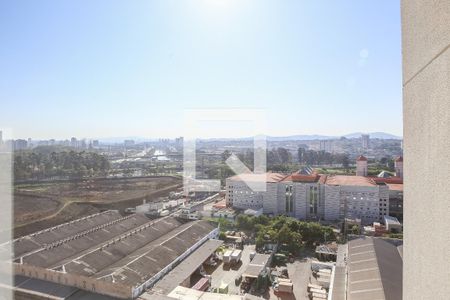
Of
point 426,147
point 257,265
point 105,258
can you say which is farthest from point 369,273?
point 426,147

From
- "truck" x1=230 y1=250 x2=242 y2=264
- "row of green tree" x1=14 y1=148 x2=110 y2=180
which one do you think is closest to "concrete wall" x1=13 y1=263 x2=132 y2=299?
"truck" x1=230 y1=250 x2=242 y2=264

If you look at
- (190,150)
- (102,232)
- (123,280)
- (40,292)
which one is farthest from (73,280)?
(190,150)

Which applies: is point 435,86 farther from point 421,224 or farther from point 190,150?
point 190,150

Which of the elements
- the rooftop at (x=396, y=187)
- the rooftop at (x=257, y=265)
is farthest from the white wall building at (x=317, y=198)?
the rooftop at (x=257, y=265)

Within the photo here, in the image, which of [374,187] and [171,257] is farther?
[374,187]

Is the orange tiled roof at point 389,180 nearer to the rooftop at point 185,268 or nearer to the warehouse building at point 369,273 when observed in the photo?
the warehouse building at point 369,273

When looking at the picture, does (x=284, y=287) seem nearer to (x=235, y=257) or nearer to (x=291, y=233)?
(x=235, y=257)

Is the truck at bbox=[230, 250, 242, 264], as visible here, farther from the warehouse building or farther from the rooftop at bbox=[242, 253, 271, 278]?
the warehouse building
